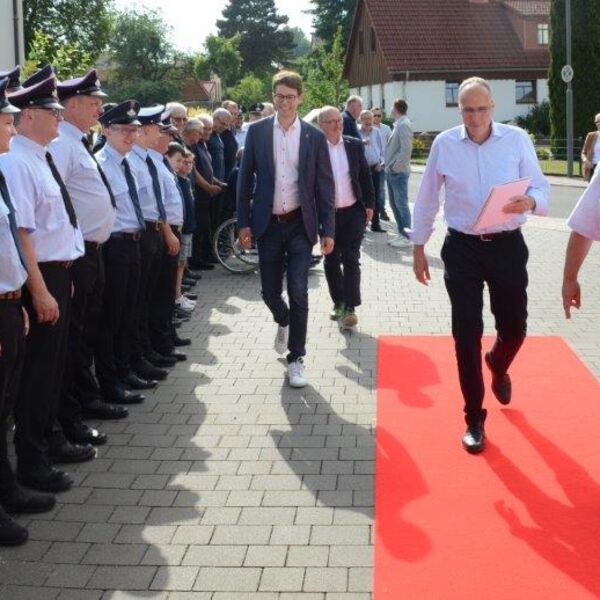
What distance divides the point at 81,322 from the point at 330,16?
226 feet

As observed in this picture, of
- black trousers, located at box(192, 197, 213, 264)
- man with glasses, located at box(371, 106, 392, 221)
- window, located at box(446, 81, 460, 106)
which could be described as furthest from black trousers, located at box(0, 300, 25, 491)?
window, located at box(446, 81, 460, 106)

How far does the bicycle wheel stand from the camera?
1309cm

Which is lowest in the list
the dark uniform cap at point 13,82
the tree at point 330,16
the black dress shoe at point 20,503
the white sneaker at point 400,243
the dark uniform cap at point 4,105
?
the white sneaker at point 400,243

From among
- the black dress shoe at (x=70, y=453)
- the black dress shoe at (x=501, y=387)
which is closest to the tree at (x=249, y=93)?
the black dress shoe at (x=501, y=387)

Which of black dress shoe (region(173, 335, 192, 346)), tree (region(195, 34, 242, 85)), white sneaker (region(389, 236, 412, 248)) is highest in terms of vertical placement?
tree (region(195, 34, 242, 85))

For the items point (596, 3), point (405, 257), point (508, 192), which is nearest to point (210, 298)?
point (405, 257)

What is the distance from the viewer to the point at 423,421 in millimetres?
6633

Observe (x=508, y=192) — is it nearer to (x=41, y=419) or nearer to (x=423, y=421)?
(x=423, y=421)

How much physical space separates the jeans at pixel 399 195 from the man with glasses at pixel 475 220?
30.9ft

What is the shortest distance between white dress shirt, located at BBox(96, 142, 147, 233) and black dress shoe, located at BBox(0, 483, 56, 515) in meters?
2.37

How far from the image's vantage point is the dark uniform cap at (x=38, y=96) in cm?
516

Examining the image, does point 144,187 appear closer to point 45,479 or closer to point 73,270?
point 73,270

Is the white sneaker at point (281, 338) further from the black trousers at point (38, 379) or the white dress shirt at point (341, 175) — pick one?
the black trousers at point (38, 379)

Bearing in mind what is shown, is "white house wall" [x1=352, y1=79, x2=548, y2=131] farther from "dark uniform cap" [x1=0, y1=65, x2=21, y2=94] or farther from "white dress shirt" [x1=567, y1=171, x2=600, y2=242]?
"white dress shirt" [x1=567, y1=171, x2=600, y2=242]
